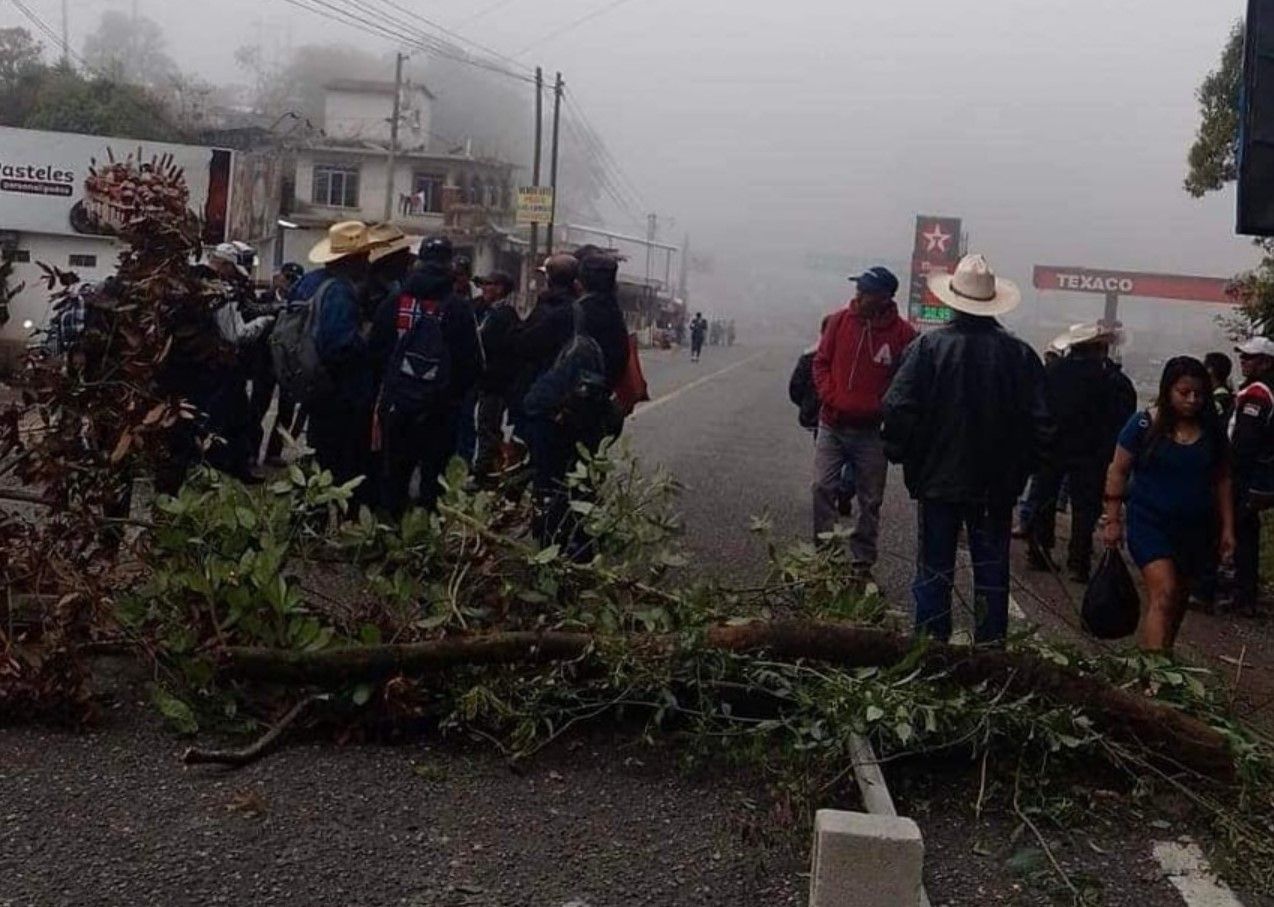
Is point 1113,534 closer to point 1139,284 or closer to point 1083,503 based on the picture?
point 1083,503

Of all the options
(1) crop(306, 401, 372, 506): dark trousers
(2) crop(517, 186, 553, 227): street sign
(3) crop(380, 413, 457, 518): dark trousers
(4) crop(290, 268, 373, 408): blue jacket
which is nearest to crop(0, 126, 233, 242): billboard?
(2) crop(517, 186, 553, 227): street sign

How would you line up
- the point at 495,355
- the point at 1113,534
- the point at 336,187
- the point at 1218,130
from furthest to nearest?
the point at 336,187 < the point at 1218,130 < the point at 495,355 < the point at 1113,534

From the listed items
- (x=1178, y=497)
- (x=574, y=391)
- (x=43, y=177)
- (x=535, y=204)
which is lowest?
(x=1178, y=497)

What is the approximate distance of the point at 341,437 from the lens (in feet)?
25.9

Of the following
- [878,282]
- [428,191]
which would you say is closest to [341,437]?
[878,282]

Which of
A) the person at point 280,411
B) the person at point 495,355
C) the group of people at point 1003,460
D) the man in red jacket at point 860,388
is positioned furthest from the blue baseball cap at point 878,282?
the person at point 280,411

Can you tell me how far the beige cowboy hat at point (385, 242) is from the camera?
7.57 m

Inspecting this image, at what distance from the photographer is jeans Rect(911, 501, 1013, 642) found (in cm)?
600

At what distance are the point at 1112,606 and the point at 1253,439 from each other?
293 centimetres

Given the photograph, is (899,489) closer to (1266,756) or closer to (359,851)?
(1266,756)

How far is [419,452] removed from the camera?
304 inches

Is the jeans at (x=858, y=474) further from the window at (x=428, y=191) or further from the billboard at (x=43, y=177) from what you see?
the window at (x=428, y=191)

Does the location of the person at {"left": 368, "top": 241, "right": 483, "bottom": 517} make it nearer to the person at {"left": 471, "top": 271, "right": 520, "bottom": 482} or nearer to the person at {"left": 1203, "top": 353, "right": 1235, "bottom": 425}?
the person at {"left": 471, "top": 271, "right": 520, "bottom": 482}

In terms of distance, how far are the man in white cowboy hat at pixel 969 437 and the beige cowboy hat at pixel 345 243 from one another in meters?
2.90
